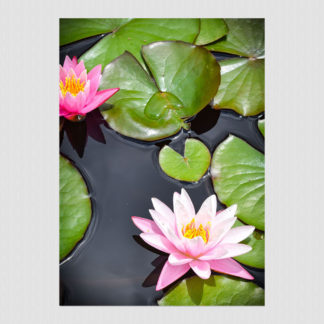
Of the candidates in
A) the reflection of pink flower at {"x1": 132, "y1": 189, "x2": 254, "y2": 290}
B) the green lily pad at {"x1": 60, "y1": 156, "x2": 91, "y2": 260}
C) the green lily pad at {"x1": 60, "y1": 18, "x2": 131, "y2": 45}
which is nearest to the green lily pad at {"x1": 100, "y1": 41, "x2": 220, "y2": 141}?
the green lily pad at {"x1": 60, "y1": 18, "x2": 131, "y2": 45}

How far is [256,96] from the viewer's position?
2.25 m

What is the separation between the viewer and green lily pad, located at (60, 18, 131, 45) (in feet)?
7.35

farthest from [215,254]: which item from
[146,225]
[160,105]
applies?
[160,105]

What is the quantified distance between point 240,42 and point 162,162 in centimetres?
90

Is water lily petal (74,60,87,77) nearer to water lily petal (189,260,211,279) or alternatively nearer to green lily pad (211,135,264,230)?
green lily pad (211,135,264,230)

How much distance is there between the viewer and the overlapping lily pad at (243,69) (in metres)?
2.25

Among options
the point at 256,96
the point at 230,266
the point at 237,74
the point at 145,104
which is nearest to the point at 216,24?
the point at 237,74

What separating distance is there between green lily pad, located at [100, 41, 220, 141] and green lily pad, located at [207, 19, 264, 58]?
0.58 feet

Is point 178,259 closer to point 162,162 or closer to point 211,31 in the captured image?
point 162,162

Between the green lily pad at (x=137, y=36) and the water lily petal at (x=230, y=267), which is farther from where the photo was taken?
the green lily pad at (x=137, y=36)

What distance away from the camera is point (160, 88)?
2.29 m

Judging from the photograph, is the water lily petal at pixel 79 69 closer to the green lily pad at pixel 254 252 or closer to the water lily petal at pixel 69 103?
the water lily petal at pixel 69 103

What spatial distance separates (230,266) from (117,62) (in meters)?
1.23

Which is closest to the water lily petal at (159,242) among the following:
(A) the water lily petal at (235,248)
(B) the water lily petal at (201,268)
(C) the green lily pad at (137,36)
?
(B) the water lily petal at (201,268)
